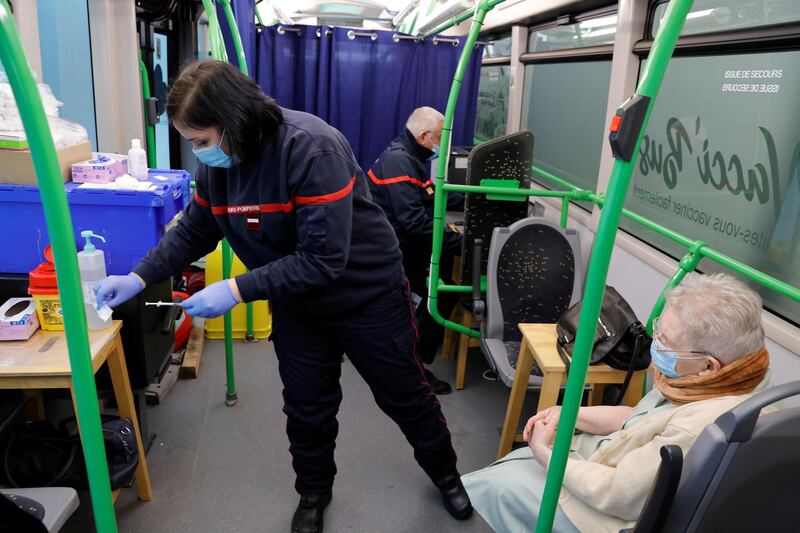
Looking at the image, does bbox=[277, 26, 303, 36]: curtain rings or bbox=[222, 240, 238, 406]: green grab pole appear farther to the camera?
bbox=[277, 26, 303, 36]: curtain rings

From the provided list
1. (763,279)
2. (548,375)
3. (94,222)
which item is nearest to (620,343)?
(548,375)

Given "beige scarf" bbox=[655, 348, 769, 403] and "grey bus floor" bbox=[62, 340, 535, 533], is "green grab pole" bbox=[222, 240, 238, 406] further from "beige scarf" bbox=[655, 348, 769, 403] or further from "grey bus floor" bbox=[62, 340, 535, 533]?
"beige scarf" bbox=[655, 348, 769, 403]

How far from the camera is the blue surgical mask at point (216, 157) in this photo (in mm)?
1538

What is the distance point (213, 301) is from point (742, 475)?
49.3 inches

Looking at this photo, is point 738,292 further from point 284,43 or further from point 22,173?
point 284,43

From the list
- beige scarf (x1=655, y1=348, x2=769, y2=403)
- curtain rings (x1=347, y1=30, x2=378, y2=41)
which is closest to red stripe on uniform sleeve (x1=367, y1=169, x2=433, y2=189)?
curtain rings (x1=347, y1=30, x2=378, y2=41)

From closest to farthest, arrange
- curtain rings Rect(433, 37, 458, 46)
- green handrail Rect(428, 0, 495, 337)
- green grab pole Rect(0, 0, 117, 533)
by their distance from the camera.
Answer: green grab pole Rect(0, 0, 117, 533) < green handrail Rect(428, 0, 495, 337) < curtain rings Rect(433, 37, 458, 46)

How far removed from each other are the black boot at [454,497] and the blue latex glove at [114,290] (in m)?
1.24

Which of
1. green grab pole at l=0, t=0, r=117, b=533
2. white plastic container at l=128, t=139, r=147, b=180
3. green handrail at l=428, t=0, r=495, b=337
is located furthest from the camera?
green handrail at l=428, t=0, r=495, b=337

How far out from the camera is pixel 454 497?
2.16 m

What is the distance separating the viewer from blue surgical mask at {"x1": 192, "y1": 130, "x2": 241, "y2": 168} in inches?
60.6

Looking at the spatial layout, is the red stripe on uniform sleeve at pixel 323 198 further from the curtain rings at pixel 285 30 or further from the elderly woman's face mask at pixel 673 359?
the curtain rings at pixel 285 30

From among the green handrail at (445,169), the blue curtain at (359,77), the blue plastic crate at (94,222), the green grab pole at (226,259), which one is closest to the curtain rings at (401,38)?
the blue curtain at (359,77)

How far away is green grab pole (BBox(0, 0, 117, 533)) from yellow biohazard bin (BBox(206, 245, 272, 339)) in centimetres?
230
